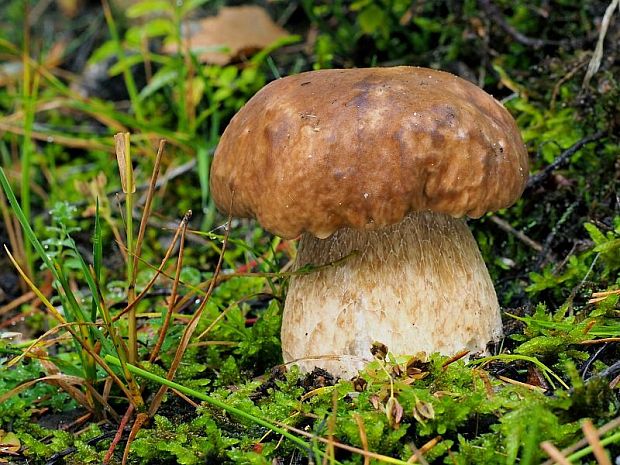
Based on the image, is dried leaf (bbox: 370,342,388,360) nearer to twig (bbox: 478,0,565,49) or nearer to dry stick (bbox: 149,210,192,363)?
dry stick (bbox: 149,210,192,363)

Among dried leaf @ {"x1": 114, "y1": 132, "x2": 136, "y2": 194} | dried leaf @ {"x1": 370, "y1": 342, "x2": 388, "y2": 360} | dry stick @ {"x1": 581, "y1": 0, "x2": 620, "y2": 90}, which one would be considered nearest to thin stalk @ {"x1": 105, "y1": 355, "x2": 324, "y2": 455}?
dried leaf @ {"x1": 370, "y1": 342, "x2": 388, "y2": 360}

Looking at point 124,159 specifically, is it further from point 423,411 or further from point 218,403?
point 423,411

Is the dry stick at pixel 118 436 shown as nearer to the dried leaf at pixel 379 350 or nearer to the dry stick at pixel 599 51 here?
the dried leaf at pixel 379 350

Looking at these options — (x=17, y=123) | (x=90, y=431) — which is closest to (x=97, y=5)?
(x=17, y=123)

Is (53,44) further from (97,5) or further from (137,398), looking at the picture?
(137,398)

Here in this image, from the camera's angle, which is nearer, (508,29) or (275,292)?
(275,292)

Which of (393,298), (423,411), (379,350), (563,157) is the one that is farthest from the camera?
(563,157)

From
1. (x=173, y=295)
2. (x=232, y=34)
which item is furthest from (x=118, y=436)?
(x=232, y=34)

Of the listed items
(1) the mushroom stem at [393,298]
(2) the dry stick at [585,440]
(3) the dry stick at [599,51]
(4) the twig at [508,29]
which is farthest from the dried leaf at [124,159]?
(4) the twig at [508,29]
